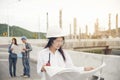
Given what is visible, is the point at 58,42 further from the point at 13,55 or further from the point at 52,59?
the point at 13,55

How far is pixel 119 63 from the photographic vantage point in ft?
30.0

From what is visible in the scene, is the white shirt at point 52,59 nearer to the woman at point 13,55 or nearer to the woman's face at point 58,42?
the woman's face at point 58,42

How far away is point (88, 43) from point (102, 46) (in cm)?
202

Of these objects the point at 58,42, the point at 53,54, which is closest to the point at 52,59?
the point at 53,54

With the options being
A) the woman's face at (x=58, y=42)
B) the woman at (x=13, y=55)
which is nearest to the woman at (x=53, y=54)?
the woman's face at (x=58, y=42)

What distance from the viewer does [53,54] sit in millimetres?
4590

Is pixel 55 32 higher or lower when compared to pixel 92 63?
higher

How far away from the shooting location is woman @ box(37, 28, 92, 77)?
4496 mm

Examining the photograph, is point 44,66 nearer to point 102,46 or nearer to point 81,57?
point 81,57

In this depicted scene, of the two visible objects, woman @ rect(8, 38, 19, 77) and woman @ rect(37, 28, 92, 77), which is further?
woman @ rect(8, 38, 19, 77)

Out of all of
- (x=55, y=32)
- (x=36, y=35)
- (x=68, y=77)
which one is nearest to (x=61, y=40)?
(x=55, y=32)

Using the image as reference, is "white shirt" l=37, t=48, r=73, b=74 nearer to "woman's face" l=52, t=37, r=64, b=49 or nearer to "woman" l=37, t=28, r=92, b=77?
"woman" l=37, t=28, r=92, b=77

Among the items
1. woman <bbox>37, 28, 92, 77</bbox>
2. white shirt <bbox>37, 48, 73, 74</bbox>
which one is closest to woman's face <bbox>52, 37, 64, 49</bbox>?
woman <bbox>37, 28, 92, 77</bbox>

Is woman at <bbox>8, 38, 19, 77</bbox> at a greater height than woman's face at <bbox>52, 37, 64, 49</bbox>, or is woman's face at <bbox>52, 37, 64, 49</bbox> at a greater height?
woman's face at <bbox>52, 37, 64, 49</bbox>
